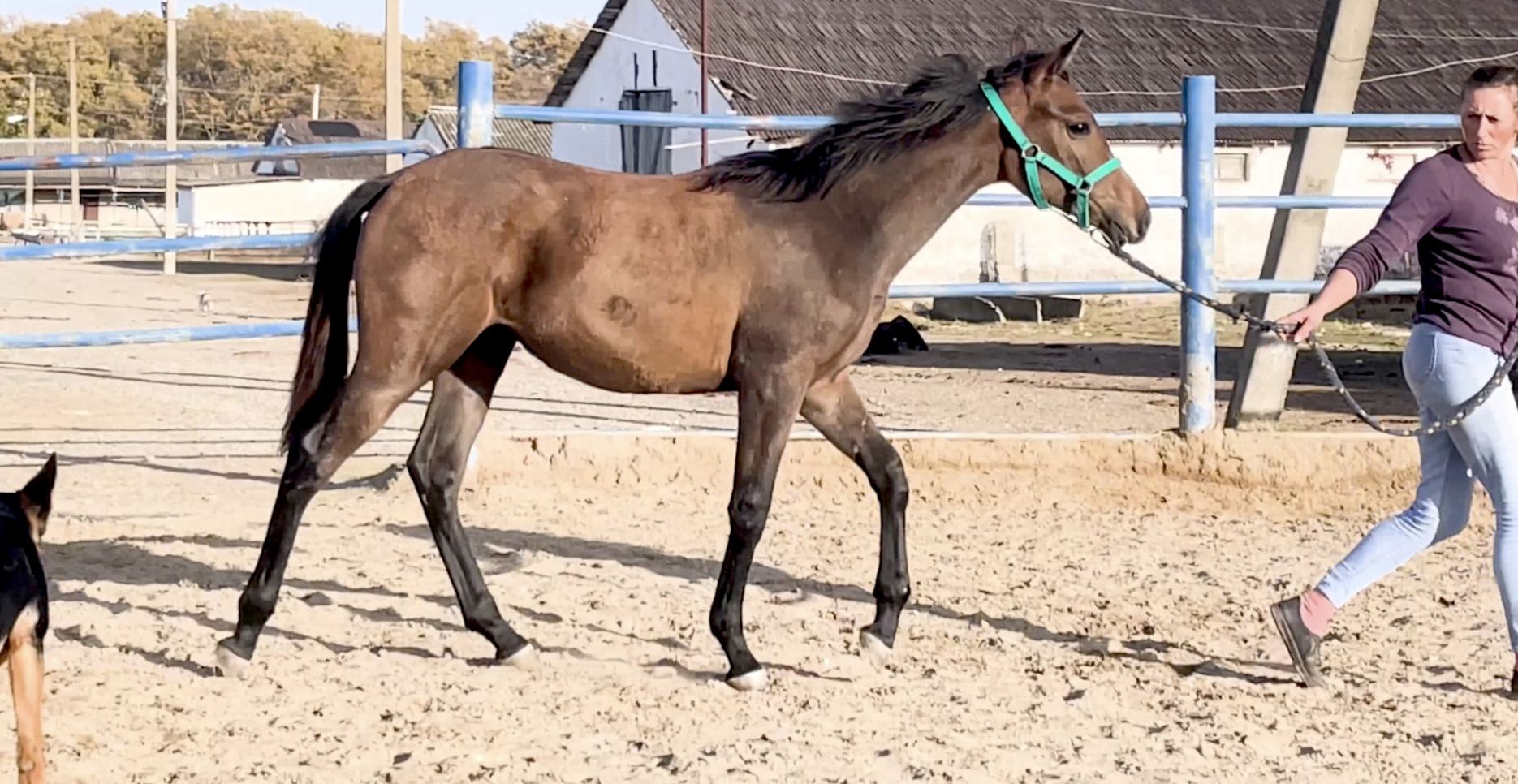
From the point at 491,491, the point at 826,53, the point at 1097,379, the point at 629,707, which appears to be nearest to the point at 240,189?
the point at 826,53

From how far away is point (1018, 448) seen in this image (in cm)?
805

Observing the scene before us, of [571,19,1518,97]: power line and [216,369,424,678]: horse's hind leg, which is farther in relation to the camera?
[571,19,1518,97]: power line

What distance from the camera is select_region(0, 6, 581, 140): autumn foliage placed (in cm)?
8912

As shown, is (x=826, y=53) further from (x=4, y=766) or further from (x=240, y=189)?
(x=240, y=189)

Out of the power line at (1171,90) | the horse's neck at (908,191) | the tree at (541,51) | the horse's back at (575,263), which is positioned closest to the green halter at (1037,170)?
the horse's neck at (908,191)

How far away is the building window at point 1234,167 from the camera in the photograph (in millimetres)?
A: 25672

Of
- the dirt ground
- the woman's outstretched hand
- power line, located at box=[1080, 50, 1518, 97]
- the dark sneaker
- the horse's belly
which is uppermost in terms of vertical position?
power line, located at box=[1080, 50, 1518, 97]

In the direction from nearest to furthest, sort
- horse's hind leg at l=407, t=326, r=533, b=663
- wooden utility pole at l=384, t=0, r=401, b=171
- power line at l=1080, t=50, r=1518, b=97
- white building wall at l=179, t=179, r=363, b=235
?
horse's hind leg at l=407, t=326, r=533, b=663, wooden utility pole at l=384, t=0, r=401, b=171, power line at l=1080, t=50, r=1518, b=97, white building wall at l=179, t=179, r=363, b=235

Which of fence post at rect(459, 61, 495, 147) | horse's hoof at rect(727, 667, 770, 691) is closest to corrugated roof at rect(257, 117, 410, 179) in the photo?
fence post at rect(459, 61, 495, 147)

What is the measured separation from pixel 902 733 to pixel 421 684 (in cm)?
141

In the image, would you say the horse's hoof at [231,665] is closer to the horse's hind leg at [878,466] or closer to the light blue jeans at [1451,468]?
the horse's hind leg at [878,466]

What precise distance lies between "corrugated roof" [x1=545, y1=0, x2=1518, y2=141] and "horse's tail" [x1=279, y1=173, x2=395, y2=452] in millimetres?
19233

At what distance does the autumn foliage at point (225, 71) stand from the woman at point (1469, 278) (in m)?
83.3

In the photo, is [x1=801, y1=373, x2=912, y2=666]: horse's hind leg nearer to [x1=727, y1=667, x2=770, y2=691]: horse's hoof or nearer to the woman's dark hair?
[x1=727, y1=667, x2=770, y2=691]: horse's hoof
